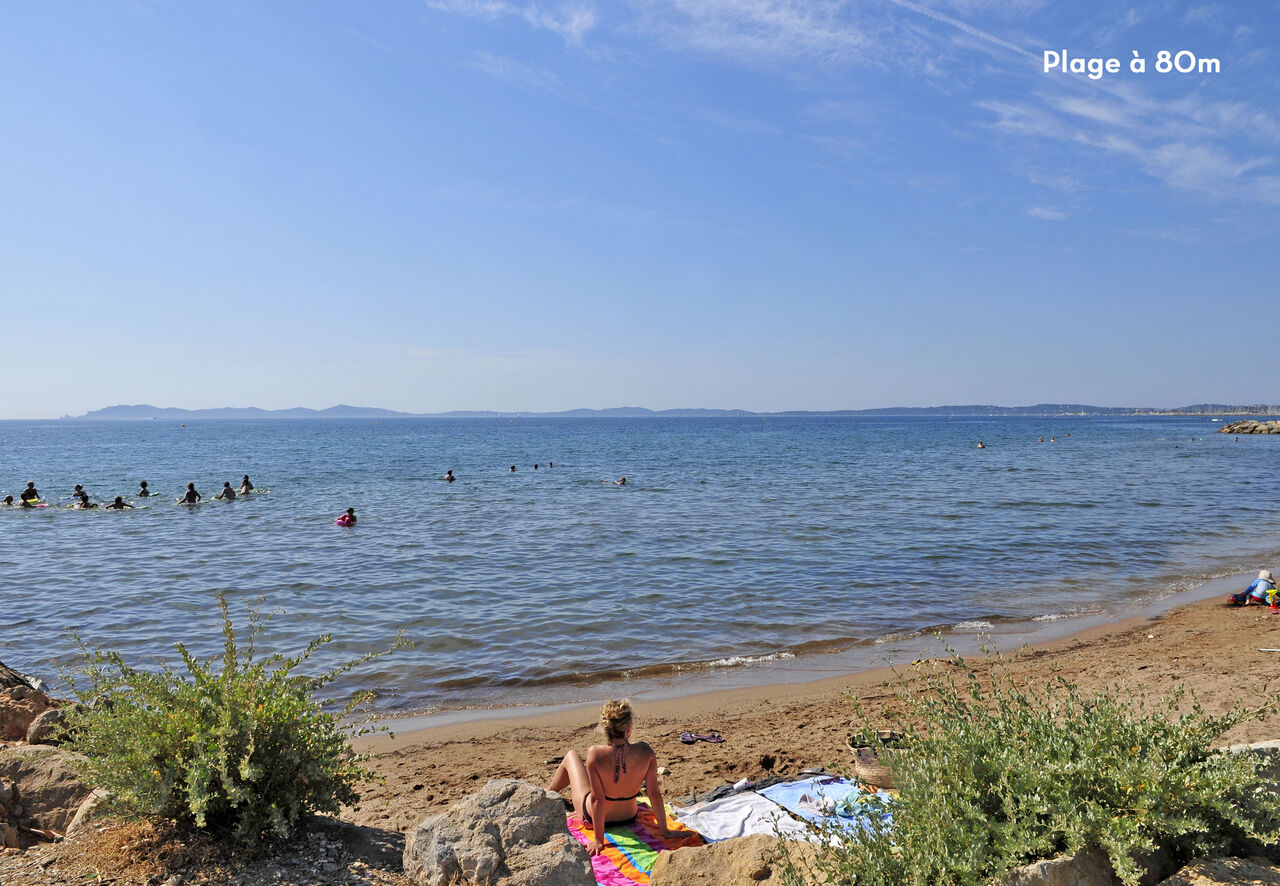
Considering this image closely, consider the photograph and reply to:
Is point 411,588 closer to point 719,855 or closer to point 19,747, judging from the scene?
point 19,747

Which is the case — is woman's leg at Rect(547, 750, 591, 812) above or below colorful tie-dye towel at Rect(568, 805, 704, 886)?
above

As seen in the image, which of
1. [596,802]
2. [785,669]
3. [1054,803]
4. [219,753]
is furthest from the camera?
[785,669]

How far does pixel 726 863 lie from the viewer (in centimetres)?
410

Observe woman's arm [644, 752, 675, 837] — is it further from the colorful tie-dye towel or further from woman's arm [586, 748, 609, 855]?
woman's arm [586, 748, 609, 855]

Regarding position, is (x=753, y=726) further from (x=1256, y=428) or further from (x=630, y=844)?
(x=1256, y=428)

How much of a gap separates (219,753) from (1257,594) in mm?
15227

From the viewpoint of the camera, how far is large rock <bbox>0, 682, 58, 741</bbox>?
6.59m

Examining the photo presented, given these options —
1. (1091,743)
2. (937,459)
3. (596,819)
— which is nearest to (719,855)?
(596,819)

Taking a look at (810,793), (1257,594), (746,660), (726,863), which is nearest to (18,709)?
(726,863)

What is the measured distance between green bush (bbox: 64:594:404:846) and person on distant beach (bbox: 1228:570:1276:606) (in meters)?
14.4

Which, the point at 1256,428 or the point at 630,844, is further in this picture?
the point at 1256,428

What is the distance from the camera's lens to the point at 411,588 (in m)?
14.7

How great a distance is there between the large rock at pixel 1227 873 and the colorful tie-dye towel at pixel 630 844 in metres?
2.81

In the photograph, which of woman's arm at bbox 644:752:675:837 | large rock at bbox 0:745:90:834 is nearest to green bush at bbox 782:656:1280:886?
woman's arm at bbox 644:752:675:837
